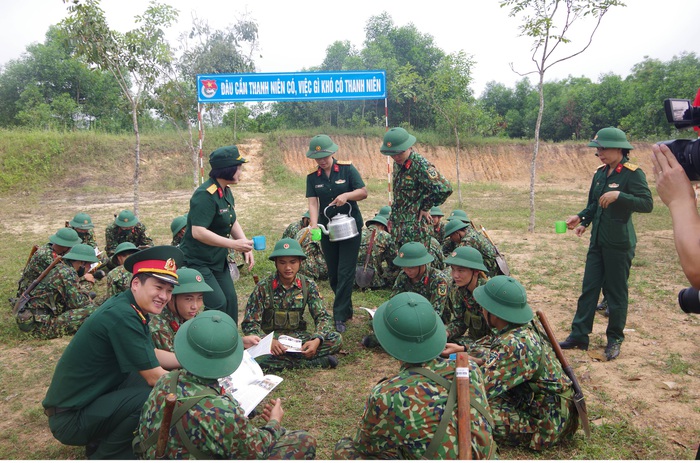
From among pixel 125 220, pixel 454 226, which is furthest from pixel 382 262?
pixel 125 220

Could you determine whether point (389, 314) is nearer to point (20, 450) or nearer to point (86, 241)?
point (20, 450)

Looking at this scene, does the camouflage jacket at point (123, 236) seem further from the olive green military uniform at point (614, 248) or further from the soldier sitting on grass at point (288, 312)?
the olive green military uniform at point (614, 248)

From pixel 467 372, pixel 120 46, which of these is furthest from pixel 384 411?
pixel 120 46

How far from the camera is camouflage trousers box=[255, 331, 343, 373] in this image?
4.55 metres

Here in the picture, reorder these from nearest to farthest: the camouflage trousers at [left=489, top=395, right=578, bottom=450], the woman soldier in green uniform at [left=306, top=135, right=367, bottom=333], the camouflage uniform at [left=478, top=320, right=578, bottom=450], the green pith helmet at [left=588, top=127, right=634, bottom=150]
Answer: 1. the camouflage uniform at [left=478, top=320, right=578, bottom=450]
2. the camouflage trousers at [left=489, top=395, right=578, bottom=450]
3. the green pith helmet at [left=588, top=127, right=634, bottom=150]
4. the woman soldier in green uniform at [left=306, top=135, right=367, bottom=333]

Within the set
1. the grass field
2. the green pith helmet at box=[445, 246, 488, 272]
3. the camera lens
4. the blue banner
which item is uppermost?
the blue banner

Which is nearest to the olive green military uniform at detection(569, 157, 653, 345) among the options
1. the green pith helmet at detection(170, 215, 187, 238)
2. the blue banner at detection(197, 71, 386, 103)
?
the green pith helmet at detection(170, 215, 187, 238)

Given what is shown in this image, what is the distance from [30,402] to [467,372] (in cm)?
388

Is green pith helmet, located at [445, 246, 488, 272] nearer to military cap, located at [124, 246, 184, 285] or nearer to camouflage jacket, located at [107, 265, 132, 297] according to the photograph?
military cap, located at [124, 246, 184, 285]

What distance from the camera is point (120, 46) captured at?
11.5 m

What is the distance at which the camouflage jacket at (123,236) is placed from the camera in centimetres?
733

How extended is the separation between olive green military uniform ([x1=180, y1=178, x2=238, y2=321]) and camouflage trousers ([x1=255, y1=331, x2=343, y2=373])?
0.59 meters

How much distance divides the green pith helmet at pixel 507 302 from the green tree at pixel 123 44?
10.5 meters

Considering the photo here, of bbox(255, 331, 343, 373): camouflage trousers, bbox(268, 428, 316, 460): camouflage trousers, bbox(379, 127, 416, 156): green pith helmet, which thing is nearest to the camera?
bbox(268, 428, 316, 460): camouflage trousers
